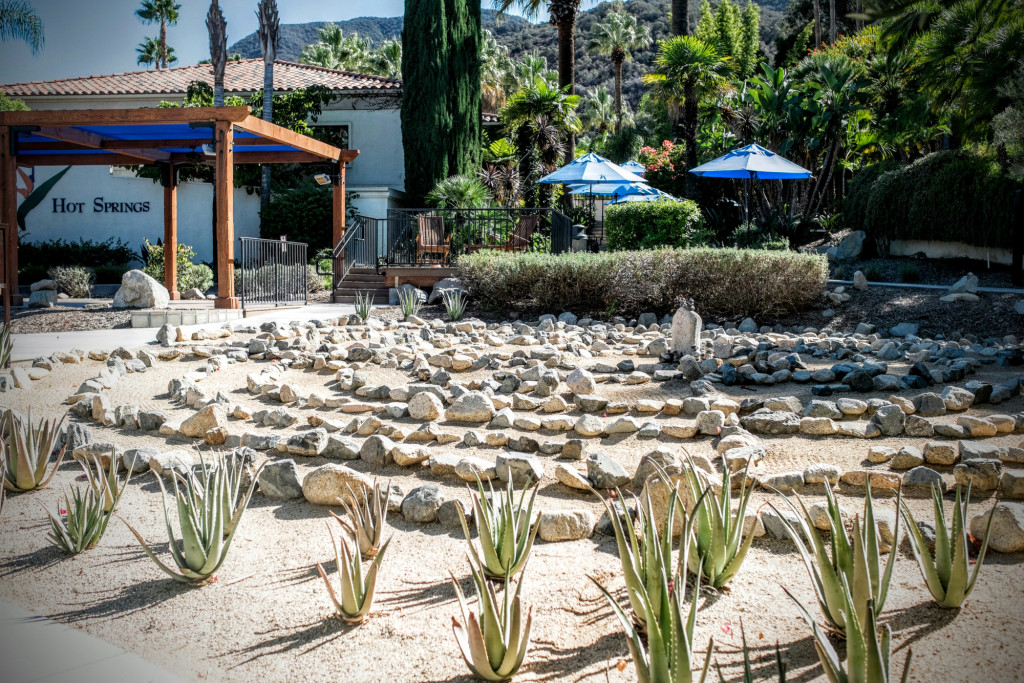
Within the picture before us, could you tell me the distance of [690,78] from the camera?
72.3ft

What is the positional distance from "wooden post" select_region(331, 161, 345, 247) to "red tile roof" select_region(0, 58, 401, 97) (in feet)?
27.3

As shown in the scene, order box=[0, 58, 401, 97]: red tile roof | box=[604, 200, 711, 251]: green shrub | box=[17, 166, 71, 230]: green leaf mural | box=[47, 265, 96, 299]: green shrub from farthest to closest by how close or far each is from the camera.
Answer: box=[0, 58, 401, 97]: red tile roof → box=[17, 166, 71, 230]: green leaf mural → box=[47, 265, 96, 299]: green shrub → box=[604, 200, 711, 251]: green shrub

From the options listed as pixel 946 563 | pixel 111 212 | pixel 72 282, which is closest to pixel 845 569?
pixel 946 563

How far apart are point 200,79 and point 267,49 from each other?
5.19 meters

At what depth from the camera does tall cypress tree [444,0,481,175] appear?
20.5 meters

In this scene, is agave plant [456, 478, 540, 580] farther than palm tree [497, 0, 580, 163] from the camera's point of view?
No

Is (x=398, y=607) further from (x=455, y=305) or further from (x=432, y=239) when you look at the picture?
(x=432, y=239)

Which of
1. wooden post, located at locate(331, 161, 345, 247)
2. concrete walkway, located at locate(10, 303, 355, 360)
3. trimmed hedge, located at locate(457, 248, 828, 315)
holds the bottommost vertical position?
concrete walkway, located at locate(10, 303, 355, 360)

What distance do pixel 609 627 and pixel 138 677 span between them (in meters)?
1.41

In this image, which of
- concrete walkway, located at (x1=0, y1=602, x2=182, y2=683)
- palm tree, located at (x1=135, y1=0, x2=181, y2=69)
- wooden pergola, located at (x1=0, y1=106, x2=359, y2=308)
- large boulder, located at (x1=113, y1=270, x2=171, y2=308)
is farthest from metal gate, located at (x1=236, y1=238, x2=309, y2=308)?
palm tree, located at (x1=135, y1=0, x2=181, y2=69)

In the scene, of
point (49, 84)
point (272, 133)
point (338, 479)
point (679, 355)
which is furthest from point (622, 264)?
point (49, 84)

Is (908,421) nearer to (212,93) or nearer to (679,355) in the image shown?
(679,355)

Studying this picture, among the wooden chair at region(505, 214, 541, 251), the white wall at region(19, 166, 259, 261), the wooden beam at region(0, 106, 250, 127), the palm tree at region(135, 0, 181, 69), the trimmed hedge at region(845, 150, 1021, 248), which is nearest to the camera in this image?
the wooden beam at region(0, 106, 250, 127)

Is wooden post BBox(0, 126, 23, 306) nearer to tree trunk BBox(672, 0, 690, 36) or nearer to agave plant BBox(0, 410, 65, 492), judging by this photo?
agave plant BBox(0, 410, 65, 492)
